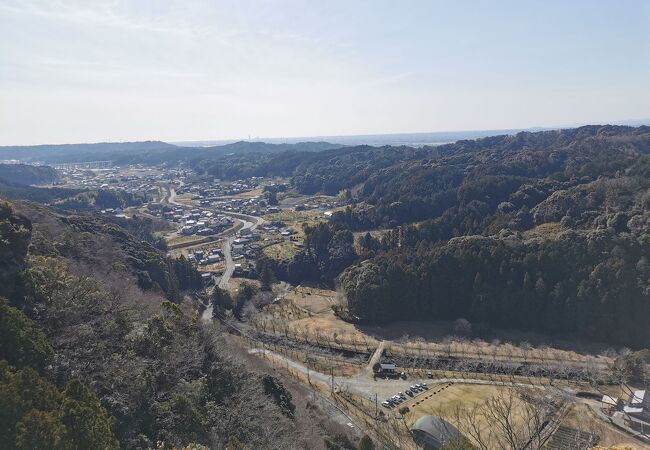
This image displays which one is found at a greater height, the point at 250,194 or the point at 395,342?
the point at 250,194

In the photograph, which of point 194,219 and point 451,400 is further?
point 194,219

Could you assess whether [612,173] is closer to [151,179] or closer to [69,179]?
[151,179]

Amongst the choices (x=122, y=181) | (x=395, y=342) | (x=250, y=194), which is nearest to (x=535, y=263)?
(x=395, y=342)

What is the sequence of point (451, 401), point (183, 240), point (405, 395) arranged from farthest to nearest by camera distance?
1. point (183, 240)
2. point (405, 395)
3. point (451, 401)

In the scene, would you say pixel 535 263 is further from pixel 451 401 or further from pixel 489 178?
pixel 489 178

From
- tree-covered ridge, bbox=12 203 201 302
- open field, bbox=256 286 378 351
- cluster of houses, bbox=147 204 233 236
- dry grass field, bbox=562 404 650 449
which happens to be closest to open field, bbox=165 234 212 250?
cluster of houses, bbox=147 204 233 236

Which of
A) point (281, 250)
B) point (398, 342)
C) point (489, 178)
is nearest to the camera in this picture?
point (398, 342)

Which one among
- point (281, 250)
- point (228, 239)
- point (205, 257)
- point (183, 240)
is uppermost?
point (183, 240)

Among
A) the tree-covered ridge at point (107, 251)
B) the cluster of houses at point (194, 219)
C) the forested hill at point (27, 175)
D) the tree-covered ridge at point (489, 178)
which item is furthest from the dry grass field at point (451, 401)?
the forested hill at point (27, 175)

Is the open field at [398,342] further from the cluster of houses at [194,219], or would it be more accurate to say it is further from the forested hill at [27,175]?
the forested hill at [27,175]
